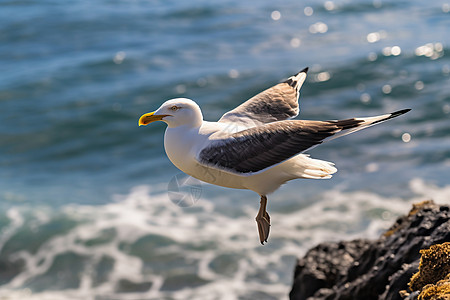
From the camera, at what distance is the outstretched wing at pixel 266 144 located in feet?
9.39

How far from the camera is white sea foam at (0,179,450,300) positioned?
13.2m

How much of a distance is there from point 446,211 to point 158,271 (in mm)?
9352

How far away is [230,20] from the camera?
96.7 ft

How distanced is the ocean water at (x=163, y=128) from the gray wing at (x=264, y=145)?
9898mm

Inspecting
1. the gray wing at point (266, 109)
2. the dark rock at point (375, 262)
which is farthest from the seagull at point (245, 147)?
the dark rock at point (375, 262)

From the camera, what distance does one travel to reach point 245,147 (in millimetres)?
3008

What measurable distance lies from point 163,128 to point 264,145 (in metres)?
18.5

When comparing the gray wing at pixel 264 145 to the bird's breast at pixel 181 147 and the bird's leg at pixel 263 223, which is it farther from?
the bird's leg at pixel 263 223

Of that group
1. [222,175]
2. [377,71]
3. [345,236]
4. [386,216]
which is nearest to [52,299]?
[345,236]

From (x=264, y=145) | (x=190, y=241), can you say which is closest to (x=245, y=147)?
(x=264, y=145)

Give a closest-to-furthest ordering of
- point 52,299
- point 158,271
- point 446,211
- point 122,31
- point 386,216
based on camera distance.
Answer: point 446,211 < point 52,299 < point 158,271 < point 386,216 < point 122,31

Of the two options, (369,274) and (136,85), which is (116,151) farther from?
(369,274)

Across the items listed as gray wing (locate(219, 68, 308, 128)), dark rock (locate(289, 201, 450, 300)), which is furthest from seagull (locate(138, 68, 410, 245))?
dark rock (locate(289, 201, 450, 300))

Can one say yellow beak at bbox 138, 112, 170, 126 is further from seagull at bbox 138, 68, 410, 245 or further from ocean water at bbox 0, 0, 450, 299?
ocean water at bbox 0, 0, 450, 299
